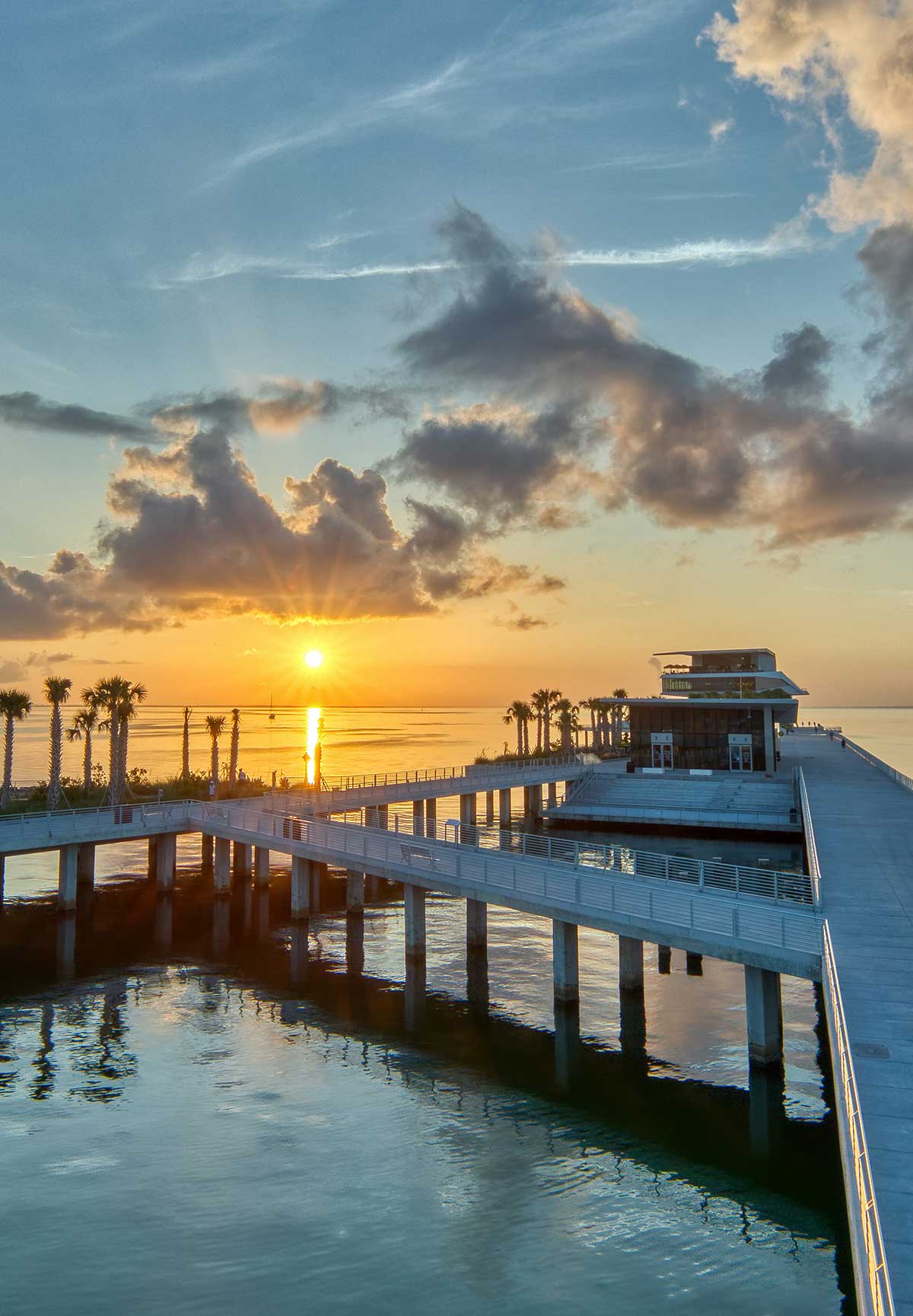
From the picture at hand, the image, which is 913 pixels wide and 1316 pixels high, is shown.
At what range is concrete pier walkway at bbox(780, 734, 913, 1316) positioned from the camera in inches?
468

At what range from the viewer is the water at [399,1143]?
15133 millimetres

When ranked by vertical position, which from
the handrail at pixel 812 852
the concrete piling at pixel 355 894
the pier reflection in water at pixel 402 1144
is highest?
the handrail at pixel 812 852

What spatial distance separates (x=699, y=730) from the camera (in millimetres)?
77125

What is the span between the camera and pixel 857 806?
4681 cm

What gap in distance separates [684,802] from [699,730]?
10.9m

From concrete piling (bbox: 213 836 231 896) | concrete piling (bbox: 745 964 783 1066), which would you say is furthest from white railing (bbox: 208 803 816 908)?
concrete piling (bbox: 745 964 783 1066)

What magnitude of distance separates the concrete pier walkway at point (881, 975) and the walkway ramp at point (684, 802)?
16.4 m

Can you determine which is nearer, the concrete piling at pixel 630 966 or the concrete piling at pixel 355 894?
the concrete piling at pixel 630 966

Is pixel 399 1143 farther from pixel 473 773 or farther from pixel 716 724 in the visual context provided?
pixel 716 724

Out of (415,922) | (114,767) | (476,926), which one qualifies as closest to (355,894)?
(415,922)

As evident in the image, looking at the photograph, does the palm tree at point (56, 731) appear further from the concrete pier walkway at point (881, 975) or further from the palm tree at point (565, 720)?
the palm tree at point (565, 720)

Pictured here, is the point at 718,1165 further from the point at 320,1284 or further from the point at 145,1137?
the point at 145,1137

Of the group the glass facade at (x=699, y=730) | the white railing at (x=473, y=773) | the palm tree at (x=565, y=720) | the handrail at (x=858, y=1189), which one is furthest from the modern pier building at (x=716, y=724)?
the handrail at (x=858, y=1189)

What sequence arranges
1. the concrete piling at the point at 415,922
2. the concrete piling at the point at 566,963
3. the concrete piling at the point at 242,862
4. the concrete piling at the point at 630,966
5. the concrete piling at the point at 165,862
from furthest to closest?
the concrete piling at the point at 242,862
the concrete piling at the point at 165,862
the concrete piling at the point at 415,922
the concrete piling at the point at 630,966
the concrete piling at the point at 566,963
